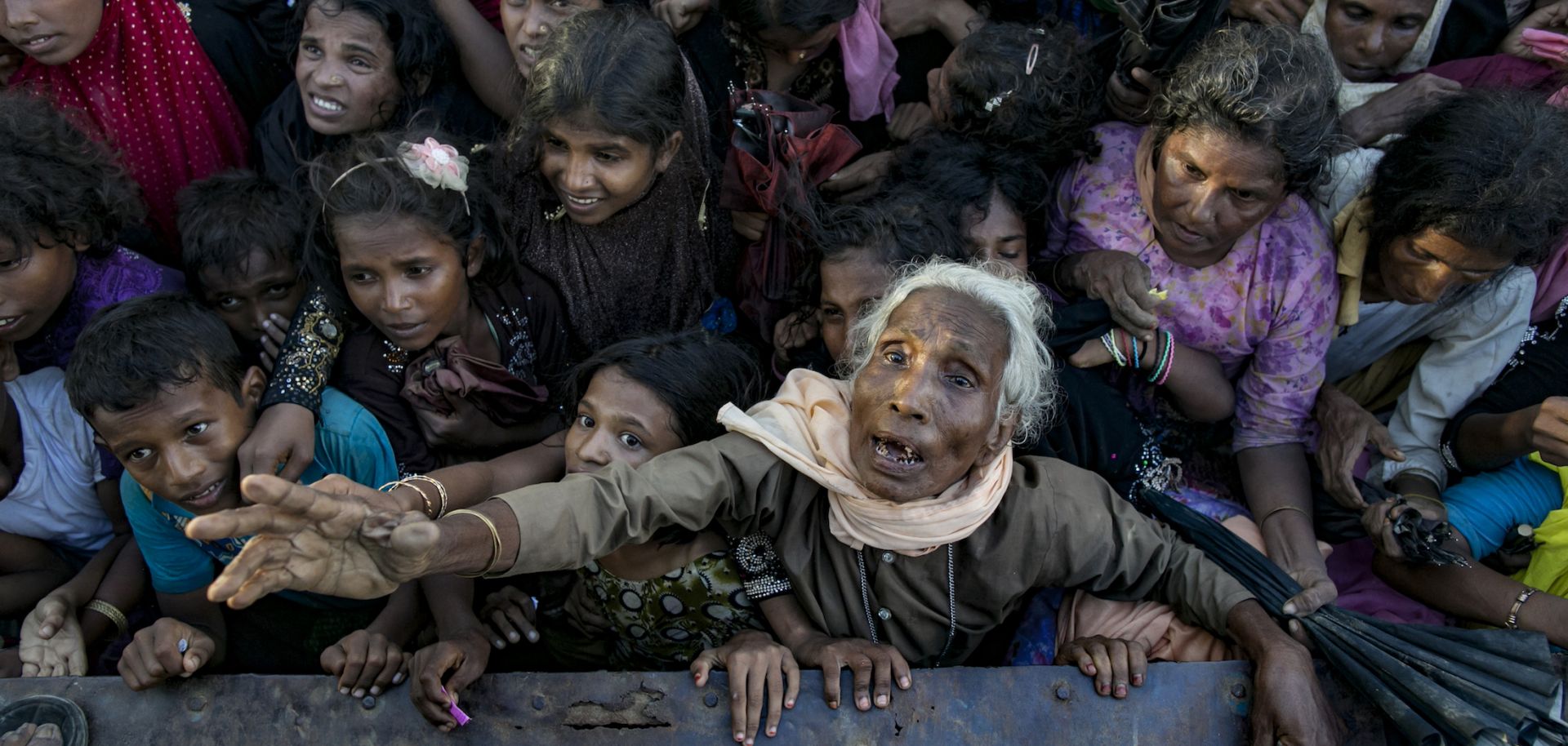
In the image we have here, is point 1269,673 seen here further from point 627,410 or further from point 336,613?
point 336,613

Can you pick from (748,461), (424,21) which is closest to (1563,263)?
(748,461)

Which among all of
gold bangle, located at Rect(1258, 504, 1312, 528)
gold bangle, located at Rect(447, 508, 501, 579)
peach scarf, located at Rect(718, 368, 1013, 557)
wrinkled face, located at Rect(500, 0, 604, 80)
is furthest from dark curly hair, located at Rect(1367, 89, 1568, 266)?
gold bangle, located at Rect(447, 508, 501, 579)

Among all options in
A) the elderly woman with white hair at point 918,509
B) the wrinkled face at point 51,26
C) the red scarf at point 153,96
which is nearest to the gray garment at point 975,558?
the elderly woman with white hair at point 918,509

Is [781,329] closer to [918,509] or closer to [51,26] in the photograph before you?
[918,509]

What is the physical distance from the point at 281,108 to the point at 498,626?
200 cm

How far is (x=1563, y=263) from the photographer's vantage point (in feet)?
12.3

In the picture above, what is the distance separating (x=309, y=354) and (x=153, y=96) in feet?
4.28

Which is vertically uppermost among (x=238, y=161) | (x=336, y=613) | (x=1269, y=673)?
(x=238, y=161)

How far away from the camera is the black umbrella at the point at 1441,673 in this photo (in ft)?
8.96

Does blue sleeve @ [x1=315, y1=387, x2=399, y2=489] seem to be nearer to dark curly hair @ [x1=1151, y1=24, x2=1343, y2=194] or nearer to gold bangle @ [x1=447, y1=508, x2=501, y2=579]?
gold bangle @ [x1=447, y1=508, x2=501, y2=579]

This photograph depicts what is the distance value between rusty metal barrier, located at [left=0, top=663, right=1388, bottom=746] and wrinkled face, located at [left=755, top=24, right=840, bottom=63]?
2.03 meters

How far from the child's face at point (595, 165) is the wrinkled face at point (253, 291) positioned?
86 cm

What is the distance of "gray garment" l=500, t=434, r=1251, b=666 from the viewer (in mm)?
2949

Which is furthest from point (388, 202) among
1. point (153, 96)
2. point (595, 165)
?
point (153, 96)
